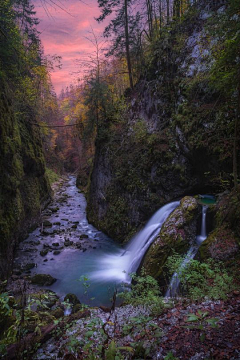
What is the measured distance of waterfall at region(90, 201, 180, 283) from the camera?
757 cm

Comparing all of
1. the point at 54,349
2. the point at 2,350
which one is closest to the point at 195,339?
the point at 54,349

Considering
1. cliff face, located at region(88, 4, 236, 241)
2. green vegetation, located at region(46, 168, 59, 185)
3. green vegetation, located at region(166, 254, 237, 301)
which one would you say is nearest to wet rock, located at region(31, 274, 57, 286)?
cliff face, located at region(88, 4, 236, 241)

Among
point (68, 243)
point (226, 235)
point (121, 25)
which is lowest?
point (68, 243)

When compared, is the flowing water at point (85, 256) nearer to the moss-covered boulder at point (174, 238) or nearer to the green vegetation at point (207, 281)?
the moss-covered boulder at point (174, 238)

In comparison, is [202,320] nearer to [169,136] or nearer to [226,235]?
[226,235]

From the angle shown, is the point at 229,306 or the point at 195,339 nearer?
the point at 195,339

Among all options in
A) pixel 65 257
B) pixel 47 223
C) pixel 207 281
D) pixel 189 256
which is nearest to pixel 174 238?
pixel 189 256

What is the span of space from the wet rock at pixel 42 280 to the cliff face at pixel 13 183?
1070mm

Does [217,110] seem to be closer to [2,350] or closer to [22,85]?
Result: [2,350]

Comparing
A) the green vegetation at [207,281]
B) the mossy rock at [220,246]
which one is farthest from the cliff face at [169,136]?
the green vegetation at [207,281]

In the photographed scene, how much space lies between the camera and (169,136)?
31.2 feet

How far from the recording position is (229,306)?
3.31 meters

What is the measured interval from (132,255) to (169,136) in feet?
19.3

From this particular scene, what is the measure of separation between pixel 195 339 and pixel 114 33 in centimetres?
1819
